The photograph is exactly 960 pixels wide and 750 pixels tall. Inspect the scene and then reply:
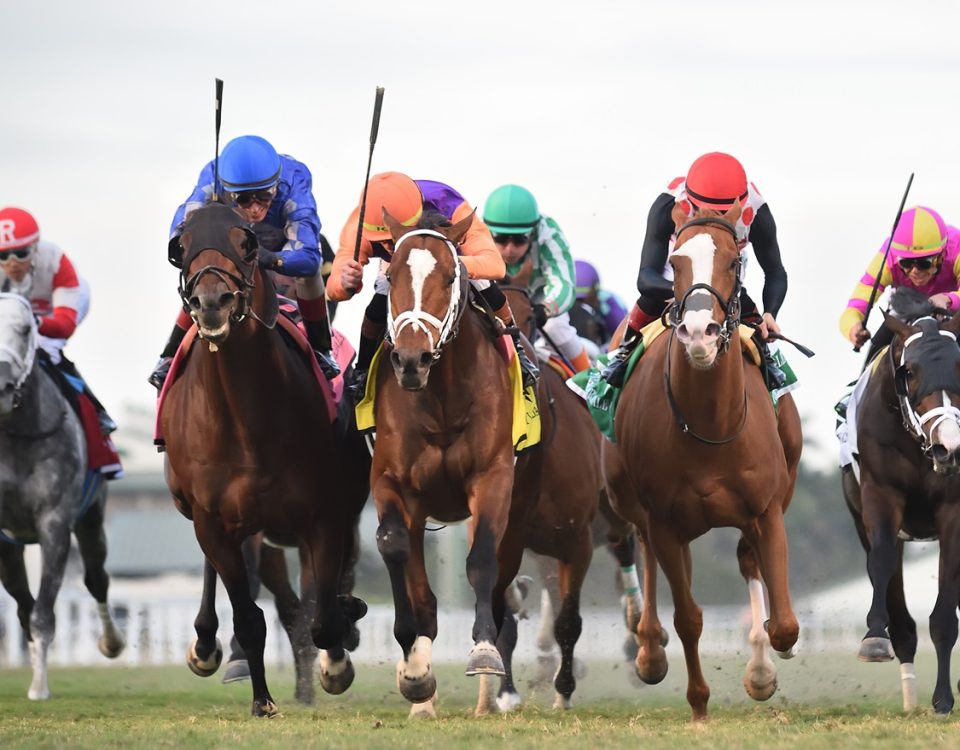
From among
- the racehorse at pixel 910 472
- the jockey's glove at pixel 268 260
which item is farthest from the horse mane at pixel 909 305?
the jockey's glove at pixel 268 260

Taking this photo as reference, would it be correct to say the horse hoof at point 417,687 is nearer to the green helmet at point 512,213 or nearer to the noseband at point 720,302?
the noseband at point 720,302

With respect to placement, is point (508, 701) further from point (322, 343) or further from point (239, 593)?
point (322, 343)

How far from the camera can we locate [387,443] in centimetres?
985

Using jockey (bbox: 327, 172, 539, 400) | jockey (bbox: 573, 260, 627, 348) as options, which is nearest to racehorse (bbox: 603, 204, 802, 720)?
jockey (bbox: 327, 172, 539, 400)

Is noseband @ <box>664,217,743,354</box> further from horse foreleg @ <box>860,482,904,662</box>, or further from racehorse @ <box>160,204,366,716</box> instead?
racehorse @ <box>160,204,366,716</box>

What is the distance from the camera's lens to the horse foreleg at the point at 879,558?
1035cm

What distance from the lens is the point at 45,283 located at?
1410 centimetres

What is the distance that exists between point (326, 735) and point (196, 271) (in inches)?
91.7

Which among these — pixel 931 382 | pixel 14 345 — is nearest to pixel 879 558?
pixel 931 382

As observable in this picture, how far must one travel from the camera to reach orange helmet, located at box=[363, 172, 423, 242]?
10109 millimetres

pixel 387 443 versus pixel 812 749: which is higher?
pixel 387 443

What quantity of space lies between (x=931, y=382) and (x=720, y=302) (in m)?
2.13

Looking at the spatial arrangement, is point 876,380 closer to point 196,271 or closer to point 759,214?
point 759,214

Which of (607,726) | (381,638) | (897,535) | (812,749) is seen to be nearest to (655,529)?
(607,726)
